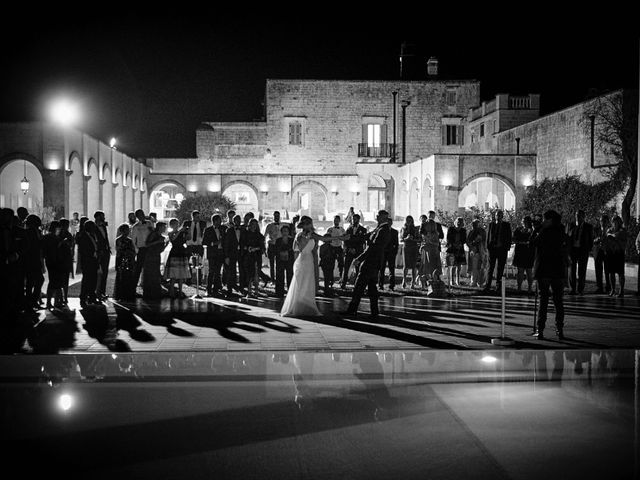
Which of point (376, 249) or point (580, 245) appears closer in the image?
point (376, 249)

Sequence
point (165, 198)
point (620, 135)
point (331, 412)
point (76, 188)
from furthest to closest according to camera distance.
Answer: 1. point (165, 198)
2. point (76, 188)
3. point (620, 135)
4. point (331, 412)

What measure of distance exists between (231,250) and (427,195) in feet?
60.8

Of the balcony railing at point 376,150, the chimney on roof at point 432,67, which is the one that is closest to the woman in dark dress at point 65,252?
the balcony railing at point 376,150

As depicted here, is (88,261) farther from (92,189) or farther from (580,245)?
(92,189)

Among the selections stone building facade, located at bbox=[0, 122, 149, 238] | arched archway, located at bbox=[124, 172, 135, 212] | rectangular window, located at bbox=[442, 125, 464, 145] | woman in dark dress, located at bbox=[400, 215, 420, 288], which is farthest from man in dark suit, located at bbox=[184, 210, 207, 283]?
rectangular window, located at bbox=[442, 125, 464, 145]

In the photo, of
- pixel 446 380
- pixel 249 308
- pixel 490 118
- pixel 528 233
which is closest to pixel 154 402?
pixel 446 380

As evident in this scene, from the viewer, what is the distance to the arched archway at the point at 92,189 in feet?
86.7

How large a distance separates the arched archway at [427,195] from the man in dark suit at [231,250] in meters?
17.6

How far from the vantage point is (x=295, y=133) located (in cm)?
4150

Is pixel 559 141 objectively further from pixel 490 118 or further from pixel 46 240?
pixel 46 240


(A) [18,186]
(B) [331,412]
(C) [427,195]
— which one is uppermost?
(A) [18,186]

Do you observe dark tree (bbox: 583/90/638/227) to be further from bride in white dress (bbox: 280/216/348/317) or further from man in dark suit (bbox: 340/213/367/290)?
bride in white dress (bbox: 280/216/348/317)

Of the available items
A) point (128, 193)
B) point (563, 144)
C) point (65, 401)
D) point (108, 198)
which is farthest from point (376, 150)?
point (65, 401)

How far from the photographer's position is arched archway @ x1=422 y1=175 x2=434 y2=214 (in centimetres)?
3061
